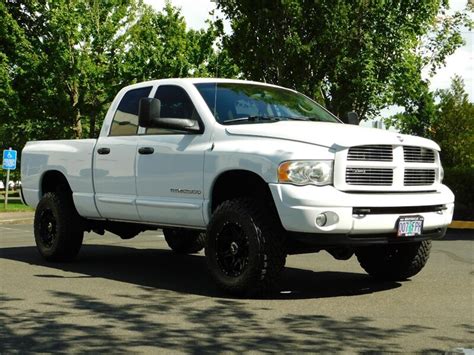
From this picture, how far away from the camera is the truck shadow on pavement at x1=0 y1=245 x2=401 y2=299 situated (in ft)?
24.6

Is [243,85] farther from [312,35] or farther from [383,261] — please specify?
[312,35]

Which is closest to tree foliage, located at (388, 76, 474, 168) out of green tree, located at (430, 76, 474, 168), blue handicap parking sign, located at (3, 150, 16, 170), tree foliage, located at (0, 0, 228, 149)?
green tree, located at (430, 76, 474, 168)

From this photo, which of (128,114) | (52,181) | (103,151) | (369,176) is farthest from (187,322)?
(52,181)

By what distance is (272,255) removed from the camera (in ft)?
21.9

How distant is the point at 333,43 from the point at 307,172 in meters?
17.0

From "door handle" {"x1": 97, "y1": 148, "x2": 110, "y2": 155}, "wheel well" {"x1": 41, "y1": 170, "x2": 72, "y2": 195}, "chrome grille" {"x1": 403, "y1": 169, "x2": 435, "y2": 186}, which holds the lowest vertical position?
"wheel well" {"x1": 41, "y1": 170, "x2": 72, "y2": 195}

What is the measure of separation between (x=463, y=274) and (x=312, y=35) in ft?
50.7

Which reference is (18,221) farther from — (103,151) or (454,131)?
(454,131)

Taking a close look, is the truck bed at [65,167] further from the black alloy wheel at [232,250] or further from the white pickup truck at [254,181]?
the black alloy wheel at [232,250]

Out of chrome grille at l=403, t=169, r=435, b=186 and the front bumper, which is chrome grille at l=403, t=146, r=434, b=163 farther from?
the front bumper

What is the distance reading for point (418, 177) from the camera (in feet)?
23.5

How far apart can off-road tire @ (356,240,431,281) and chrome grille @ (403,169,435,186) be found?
819 millimetres

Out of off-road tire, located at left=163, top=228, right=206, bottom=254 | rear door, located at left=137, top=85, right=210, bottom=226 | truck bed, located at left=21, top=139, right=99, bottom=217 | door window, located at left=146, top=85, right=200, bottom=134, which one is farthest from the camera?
off-road tire, located at left=163, top=228, right=206, bottom=254

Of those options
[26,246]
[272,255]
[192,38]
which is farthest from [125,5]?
[272,255]
